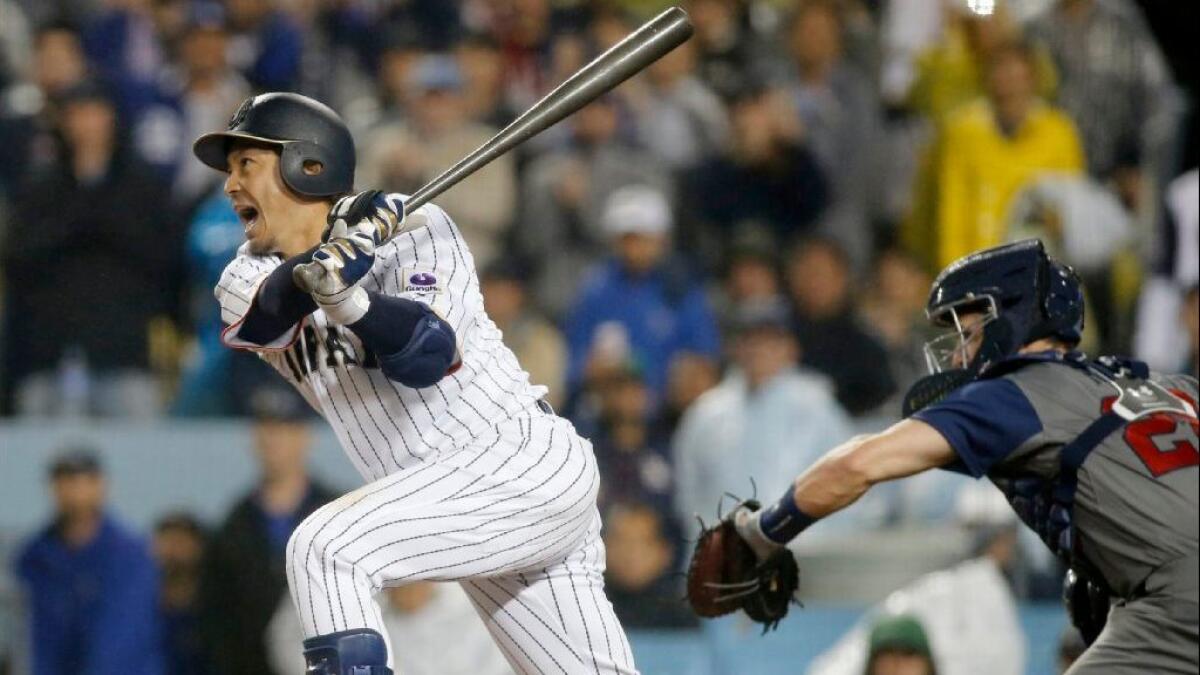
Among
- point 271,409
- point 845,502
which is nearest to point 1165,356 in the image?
point 271,409

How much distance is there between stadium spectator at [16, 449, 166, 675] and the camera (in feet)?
24.3

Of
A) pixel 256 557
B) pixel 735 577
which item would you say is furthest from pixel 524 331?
pixel 735 577

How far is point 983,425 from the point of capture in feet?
13.5

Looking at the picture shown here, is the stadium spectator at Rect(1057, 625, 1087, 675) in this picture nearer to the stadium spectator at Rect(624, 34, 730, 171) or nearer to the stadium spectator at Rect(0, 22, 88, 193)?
the stadium spectator at Rect(624, 34, 730, 171)

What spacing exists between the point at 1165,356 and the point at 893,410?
1.19m

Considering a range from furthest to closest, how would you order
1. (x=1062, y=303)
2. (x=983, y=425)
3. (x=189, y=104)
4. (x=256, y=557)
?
(x=189, y=104), (x=256, y=557), (x=1062, y=303), (x=983, y=425)

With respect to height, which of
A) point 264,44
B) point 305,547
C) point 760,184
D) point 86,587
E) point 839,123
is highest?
point 264,44

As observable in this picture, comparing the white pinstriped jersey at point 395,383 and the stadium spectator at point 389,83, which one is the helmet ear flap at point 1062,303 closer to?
the white pinstriped jersey at point 395,383

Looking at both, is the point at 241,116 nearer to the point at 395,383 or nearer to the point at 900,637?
the point at 395,383

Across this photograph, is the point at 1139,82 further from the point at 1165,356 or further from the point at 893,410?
the point at 893,410

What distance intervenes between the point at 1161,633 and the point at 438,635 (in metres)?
3.52

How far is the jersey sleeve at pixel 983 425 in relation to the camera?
4105mm

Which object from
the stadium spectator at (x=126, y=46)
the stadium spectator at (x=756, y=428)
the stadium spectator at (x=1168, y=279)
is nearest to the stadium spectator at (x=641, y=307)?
the stadium spectator at (x=756, y=428)

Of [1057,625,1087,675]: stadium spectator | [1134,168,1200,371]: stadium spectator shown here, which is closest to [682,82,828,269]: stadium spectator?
[1134,168,1200,371]: stadium spectator
